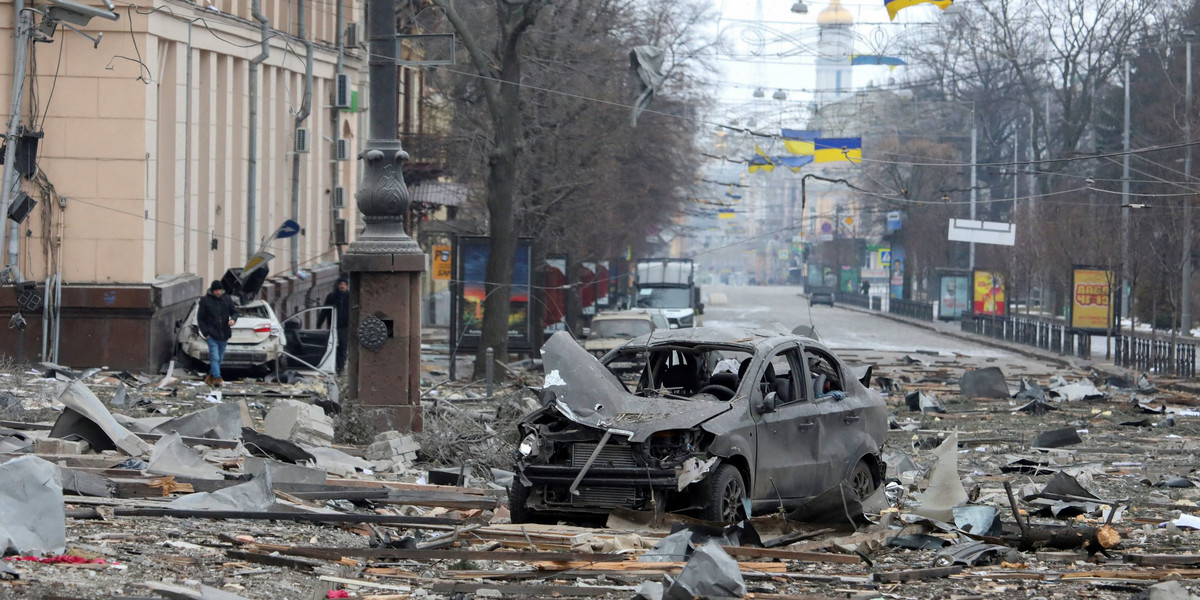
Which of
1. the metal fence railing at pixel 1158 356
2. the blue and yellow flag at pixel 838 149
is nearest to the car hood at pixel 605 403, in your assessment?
the blue and yellow flag at pixel 838 149

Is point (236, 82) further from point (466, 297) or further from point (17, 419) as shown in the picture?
point (17, 419)

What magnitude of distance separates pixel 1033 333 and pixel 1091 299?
784cm

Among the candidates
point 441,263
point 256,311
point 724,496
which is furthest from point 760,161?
→ point 724,496

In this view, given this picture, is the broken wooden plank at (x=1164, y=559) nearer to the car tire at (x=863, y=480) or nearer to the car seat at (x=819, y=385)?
the car tire at (x=863, y=480)

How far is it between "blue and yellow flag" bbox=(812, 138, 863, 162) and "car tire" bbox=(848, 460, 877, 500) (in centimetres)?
2142

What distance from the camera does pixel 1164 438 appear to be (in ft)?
58.6

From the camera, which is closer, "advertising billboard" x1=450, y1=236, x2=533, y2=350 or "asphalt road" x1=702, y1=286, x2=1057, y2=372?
"advertising billboard" x1=450, y1=236, x2=533, y2=350

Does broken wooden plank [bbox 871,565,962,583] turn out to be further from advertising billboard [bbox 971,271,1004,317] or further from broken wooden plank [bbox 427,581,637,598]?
advertising billboard [bbox 971,271,1004,317]

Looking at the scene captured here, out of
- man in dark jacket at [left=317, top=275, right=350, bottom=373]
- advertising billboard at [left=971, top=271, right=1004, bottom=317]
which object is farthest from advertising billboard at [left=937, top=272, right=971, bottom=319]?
man in dark jacket at [left=317, top=275, right=350, bottom=373]

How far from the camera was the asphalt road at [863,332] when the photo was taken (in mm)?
39000

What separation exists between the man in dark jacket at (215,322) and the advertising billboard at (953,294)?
4014 centimetres

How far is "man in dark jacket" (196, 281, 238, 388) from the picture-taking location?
22203mm

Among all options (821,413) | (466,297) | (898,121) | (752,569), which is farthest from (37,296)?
(898,121)

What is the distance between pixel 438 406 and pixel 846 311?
224 feet
